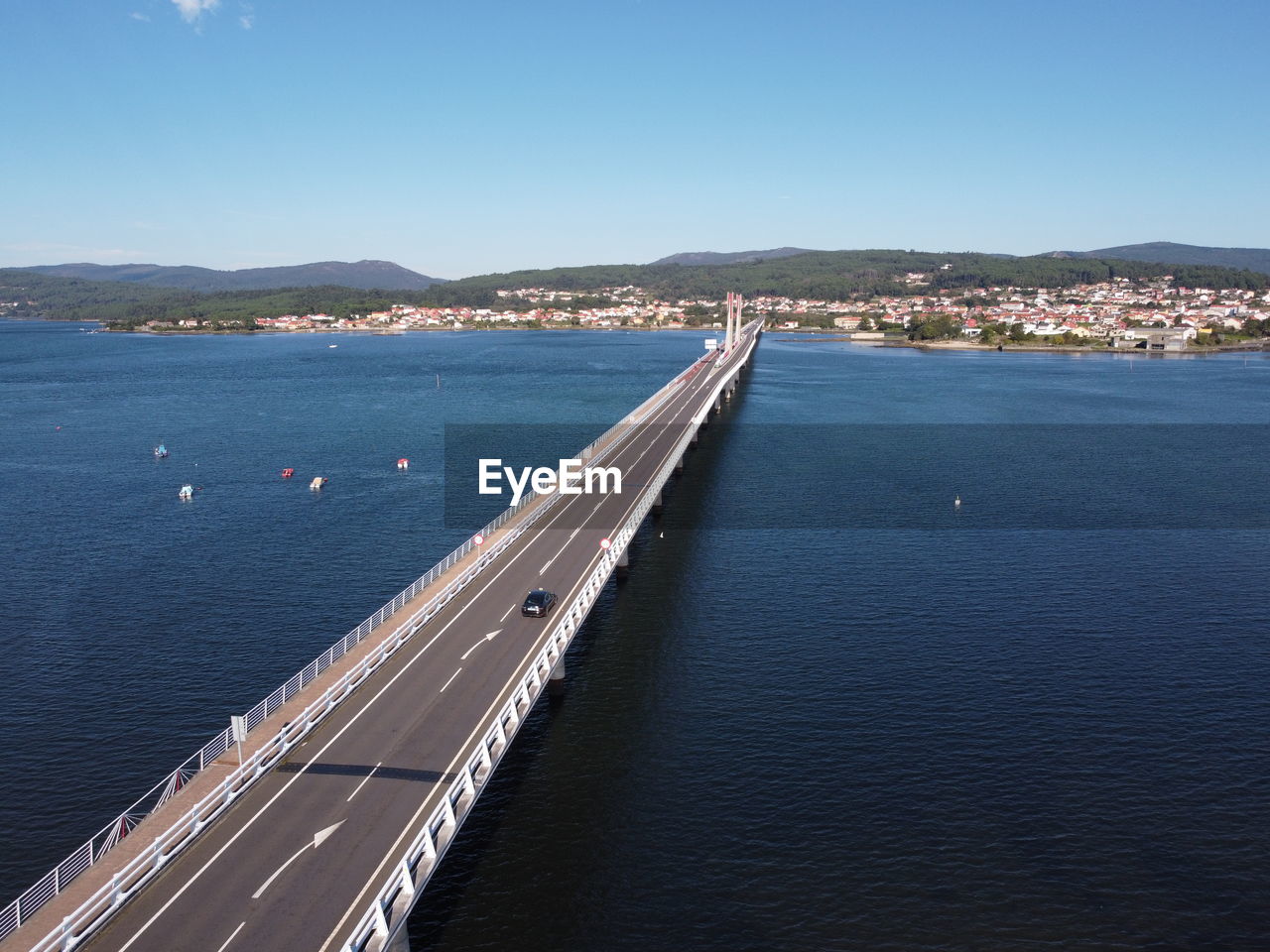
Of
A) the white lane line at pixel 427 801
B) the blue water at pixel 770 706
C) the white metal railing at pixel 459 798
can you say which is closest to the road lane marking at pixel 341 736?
the white lane line at pixel 427 801

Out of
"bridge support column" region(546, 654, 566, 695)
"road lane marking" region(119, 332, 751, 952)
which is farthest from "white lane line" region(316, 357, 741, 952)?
"bridge support column" region(546, 654, 566, 695)

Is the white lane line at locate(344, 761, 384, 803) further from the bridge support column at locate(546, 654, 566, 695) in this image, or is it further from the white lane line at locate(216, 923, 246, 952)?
the bridge support column at locate(546, 654, 566, 695)

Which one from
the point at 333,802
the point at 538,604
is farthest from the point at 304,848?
the point at 538,604

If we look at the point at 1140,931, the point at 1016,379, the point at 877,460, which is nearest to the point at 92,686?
the point at 1140,931

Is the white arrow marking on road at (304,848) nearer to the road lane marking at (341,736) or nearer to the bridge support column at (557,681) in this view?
the road lane marking at (341,736)

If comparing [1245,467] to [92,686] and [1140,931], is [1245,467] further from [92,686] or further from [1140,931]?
[92,686]

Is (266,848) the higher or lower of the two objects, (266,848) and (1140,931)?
the higher
